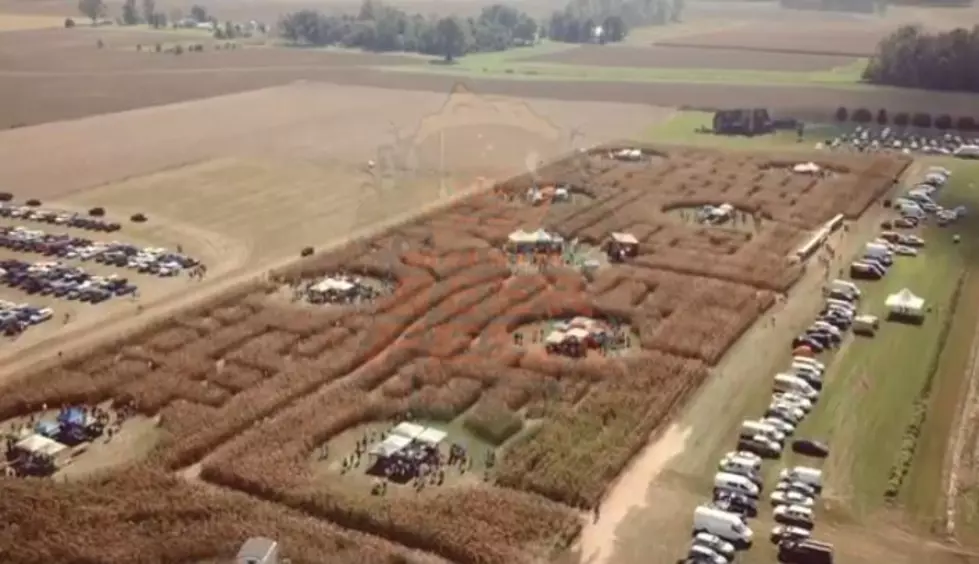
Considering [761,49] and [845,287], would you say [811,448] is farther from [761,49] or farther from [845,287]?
[761,49]

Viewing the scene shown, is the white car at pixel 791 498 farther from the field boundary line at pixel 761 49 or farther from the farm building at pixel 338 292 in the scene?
the field boundary line at pixel 761 49

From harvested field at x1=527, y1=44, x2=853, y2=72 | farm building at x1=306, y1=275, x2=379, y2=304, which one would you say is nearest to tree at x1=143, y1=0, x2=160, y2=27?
harvested field at x1=527, y1=44, x2=853, y2=72

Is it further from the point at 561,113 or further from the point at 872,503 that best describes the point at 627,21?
the point at 872,503

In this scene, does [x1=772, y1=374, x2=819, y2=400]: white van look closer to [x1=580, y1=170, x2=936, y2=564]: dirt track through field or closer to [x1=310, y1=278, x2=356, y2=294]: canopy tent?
[x1=580, y1=170, x2=936, y2=564]: dirt track through field

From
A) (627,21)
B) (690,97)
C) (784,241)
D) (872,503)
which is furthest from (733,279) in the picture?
(627,21)

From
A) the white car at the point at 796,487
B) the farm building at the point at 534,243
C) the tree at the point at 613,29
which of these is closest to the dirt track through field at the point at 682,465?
the white car at the point at 796,487

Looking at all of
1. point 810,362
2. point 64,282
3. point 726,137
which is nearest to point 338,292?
point 64,282

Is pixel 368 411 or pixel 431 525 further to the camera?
pixel 368 411
